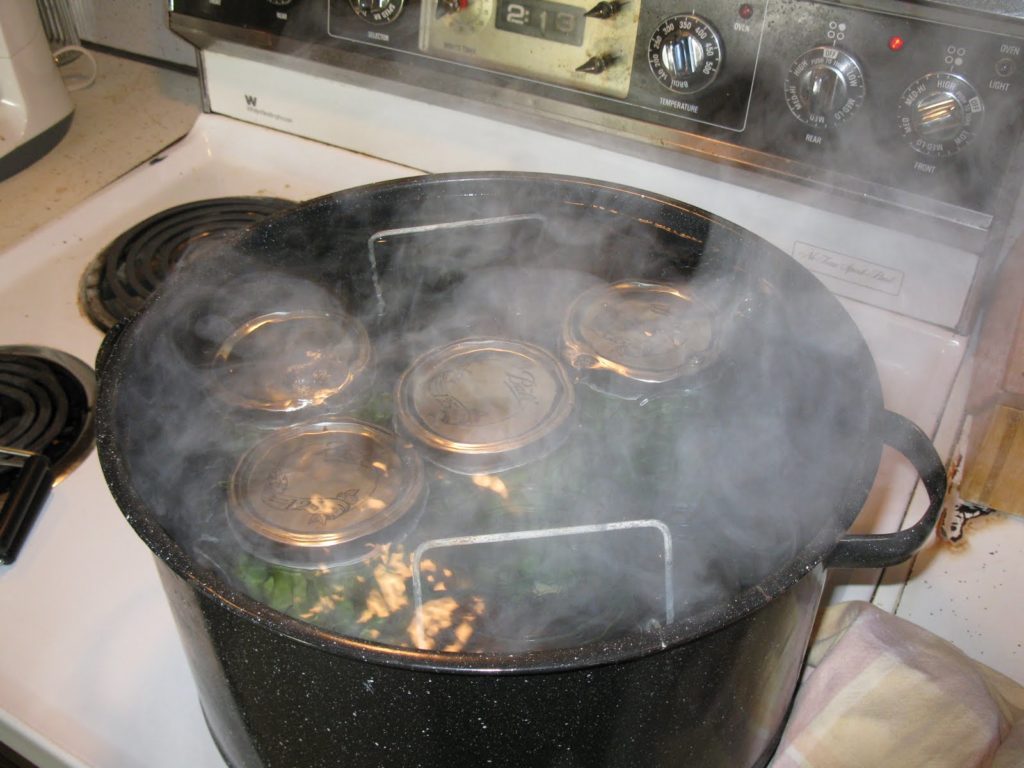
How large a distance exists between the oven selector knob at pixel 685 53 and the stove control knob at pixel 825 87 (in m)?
0.07

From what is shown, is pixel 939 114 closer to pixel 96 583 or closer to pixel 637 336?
→ pixel 637 336

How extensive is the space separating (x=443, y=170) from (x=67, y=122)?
58 centimetres

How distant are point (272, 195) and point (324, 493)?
1.81 ft

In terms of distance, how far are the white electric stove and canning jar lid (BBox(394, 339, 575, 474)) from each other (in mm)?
255

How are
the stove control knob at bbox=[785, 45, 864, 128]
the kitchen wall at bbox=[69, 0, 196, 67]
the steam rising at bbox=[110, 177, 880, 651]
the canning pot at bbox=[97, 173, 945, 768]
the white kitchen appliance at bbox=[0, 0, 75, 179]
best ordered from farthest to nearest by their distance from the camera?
the kitchen wall at bbox=[69, 0, 196, 67]
the white kitchen appliance at bbox=[0, 0, 75, 179]
the stove control knob at bbox=[785, 45, 864, 128]
the steam rising at bbox=[110, 177, 880, 651]
the canning pot at bbox=[97, 173, 945, 768]

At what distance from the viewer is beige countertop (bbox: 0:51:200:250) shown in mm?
1104

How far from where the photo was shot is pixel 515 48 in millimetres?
862

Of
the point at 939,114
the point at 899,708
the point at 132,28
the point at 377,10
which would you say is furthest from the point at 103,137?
the point at 899,708

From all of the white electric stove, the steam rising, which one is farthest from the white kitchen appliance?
the steam rising

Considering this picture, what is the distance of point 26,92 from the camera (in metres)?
1.13

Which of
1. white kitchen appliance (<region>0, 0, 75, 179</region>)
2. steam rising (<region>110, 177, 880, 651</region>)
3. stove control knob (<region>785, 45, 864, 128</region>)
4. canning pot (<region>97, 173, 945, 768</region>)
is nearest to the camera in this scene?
canning pot (<region>97, 173, 945, 768</region>)

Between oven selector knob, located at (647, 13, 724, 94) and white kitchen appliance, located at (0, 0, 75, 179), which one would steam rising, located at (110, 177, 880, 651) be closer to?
oven selector knob, located at (647, 13, 724, 94)

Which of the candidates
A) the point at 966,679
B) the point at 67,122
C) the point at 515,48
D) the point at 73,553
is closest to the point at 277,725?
the point at 73,553

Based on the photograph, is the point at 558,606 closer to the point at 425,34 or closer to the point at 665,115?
the point at 665,115
